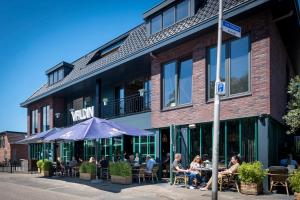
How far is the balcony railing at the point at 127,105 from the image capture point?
19.7 m

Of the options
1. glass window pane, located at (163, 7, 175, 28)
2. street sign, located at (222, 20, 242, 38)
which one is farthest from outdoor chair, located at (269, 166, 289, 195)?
glass window pane, located at (163, 7, 175, 28)

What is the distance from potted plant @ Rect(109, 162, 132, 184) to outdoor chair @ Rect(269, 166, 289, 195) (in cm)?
593

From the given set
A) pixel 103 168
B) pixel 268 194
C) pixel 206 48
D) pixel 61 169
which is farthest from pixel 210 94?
pixel 61 169

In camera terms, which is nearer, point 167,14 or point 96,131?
point 96,131

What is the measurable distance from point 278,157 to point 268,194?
3.14m

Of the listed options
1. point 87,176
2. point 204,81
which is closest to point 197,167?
point 204,81

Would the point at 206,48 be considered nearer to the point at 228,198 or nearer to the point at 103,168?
the point at 228,198

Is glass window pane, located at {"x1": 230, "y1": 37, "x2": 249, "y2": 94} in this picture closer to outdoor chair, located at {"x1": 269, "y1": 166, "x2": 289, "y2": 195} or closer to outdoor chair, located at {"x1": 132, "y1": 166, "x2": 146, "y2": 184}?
outdoor chair, located at {"x1": 269, "y1": 166, "x2": 289, "y2": 195}

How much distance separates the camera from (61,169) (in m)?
21.6

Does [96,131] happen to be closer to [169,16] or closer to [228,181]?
[228,181]

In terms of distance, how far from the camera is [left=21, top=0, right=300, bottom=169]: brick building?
505 inches

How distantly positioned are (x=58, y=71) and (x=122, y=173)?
15346mm

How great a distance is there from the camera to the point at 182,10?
1666 centimetres

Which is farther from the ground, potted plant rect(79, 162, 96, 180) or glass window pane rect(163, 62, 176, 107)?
glass window pane rect(163, 62, 176, 107)
